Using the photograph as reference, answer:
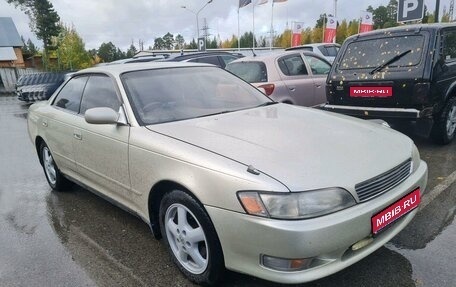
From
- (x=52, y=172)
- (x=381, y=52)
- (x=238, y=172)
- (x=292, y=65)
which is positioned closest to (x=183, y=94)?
(x=238, y=172)

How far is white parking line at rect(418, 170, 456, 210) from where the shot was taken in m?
3.76

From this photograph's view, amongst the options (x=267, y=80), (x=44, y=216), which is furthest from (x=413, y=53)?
(x=44, y=216)

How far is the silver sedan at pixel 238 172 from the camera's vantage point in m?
2.16

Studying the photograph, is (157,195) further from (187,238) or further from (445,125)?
(445,125)

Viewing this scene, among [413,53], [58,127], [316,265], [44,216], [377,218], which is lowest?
[44,216]

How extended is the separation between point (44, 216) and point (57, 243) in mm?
793

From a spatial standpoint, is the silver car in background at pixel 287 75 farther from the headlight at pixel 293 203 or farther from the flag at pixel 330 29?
the flag at pixel 330 29

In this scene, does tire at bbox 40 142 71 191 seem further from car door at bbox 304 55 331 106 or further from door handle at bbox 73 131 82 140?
car door at bbox 304 55 331 106

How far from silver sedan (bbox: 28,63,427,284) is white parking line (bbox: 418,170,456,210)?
3.25 feet

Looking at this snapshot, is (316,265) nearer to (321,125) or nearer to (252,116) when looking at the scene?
(321,125)

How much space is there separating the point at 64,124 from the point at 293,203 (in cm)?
293

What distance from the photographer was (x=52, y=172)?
480cm

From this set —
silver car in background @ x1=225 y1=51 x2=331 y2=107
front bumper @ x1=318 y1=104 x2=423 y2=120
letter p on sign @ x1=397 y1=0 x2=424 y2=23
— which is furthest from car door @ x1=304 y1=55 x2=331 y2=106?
letter p on sign @ x1=397 y1=0 x2=424 y2=23

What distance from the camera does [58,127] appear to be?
4238 millimetres
